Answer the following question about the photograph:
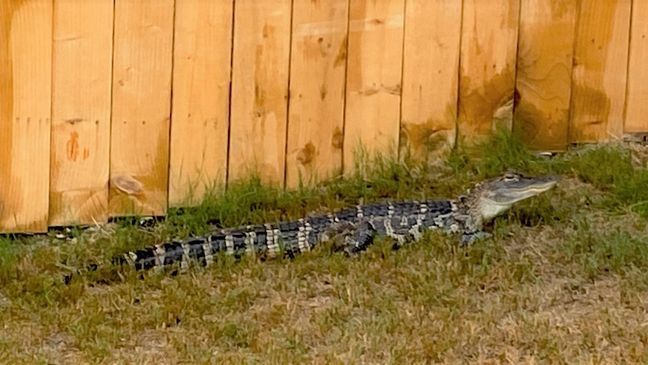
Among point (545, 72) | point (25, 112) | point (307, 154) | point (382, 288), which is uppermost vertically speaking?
point (545, 72)

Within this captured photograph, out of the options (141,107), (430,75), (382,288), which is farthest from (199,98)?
(382,288)

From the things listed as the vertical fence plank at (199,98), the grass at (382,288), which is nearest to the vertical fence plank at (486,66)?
the grass at (382,288)

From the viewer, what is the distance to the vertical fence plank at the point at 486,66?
862cm

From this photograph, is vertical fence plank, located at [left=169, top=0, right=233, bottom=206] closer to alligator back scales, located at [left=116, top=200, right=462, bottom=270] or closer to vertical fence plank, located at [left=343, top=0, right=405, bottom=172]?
alligator back scales, located at [left=116, top=200, right=462, bottom=270]

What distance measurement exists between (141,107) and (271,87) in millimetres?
682

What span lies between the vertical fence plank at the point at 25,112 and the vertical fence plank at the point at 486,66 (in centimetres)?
217

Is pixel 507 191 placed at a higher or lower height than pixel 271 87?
lower

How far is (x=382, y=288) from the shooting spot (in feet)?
24.7

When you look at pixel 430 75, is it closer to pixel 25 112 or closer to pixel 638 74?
pixel 638 74

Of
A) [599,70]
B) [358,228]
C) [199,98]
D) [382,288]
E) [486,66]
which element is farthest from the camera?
[599,70]

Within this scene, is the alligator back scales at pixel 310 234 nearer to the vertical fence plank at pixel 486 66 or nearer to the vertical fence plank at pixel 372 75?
the vertical fence plank at pixel 372 75

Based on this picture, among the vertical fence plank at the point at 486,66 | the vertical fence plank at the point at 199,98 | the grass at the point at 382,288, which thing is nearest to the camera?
the grass at the point at 382,288

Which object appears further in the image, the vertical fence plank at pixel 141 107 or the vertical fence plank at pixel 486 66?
the vertical fence plank at pixel 486 66

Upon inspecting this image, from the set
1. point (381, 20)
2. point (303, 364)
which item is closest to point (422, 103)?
point (381, 20)
